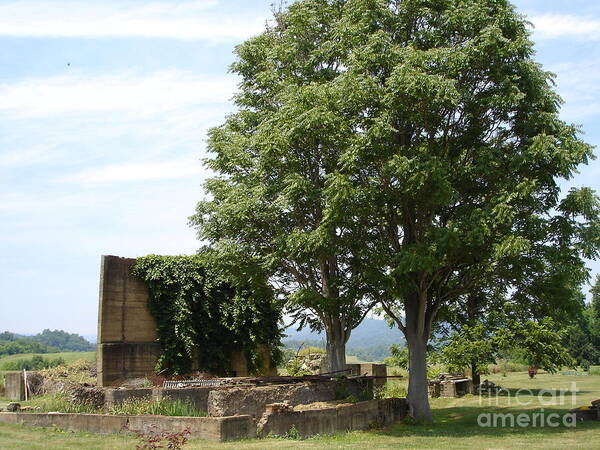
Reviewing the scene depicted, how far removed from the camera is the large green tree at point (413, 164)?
755 inches

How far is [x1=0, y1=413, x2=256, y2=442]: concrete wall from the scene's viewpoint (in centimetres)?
1470

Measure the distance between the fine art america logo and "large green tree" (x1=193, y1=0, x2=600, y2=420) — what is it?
271cm

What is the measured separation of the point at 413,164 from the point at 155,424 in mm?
10087

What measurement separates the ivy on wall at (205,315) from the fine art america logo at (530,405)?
9137 mm

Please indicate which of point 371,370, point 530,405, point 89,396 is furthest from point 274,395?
point 371,370

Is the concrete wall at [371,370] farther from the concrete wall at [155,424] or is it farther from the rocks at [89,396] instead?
the concrete wall at [155,424]

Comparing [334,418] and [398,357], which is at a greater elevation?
[398,357]

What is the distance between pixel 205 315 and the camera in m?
28.5

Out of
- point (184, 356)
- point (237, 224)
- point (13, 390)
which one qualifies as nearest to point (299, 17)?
point (237, 224)

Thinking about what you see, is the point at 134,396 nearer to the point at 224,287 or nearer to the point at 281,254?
the point at 281,254

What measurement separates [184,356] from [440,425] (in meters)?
11.4

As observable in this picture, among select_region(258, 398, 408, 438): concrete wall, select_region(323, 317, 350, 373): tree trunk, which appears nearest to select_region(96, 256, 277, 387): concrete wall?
select_region(323, 317, 350, 373): tree trunk

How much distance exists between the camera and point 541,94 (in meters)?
20.6

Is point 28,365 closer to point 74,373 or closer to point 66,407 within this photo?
point 74,373
